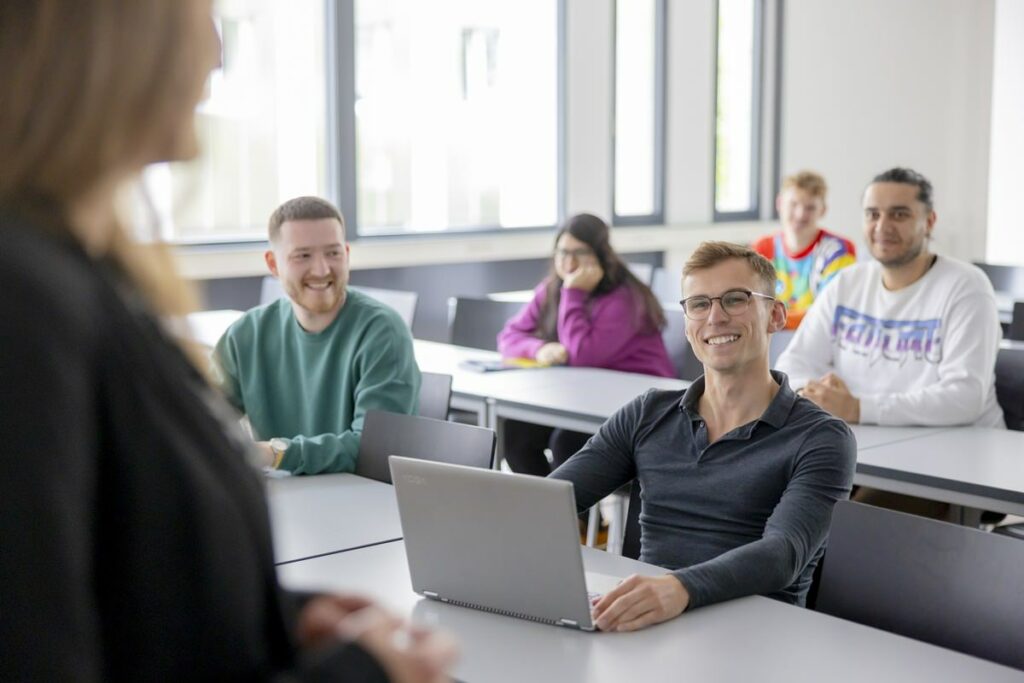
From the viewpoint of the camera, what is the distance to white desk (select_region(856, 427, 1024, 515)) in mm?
2746

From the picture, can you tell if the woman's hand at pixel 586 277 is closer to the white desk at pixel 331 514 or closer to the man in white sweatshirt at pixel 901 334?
the man in white sweatshirt at pixel 901 334

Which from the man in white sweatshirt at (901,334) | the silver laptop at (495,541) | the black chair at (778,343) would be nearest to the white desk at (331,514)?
the silver laptop at (495,541)

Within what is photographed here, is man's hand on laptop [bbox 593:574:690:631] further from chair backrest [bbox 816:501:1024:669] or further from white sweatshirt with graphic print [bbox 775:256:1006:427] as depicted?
white sweatshirt with graphic print [bbox 775:256:1006:427]

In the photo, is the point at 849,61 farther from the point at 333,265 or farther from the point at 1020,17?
the point at 333,265

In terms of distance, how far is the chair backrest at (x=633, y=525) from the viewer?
2586mm

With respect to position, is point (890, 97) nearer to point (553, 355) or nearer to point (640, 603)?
point (553, 355)

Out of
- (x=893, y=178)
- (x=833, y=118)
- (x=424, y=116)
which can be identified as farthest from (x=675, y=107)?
(x=893, y=178)

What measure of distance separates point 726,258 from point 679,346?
2.20 meters

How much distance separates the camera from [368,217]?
263 inches

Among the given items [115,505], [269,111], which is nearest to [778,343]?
[269,111]

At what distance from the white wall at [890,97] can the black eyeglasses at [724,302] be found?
635 cm

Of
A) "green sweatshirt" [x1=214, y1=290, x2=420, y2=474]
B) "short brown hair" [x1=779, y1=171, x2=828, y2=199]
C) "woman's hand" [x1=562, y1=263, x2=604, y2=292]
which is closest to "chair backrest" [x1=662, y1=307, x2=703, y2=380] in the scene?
"woman's hand" [x1=562, y1=263, x2=604, y2=292]

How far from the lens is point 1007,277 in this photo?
597 cm

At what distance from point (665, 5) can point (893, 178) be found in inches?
167
